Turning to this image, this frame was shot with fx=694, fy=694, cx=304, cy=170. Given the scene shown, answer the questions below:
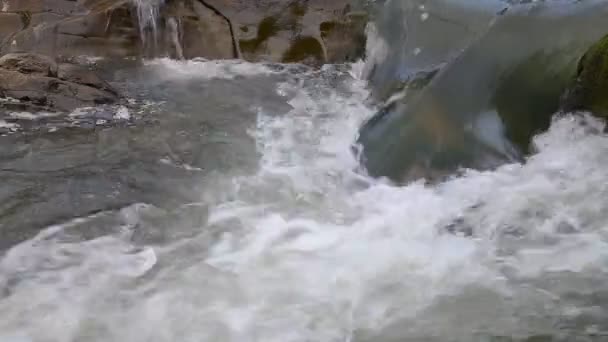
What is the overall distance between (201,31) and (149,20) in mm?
678

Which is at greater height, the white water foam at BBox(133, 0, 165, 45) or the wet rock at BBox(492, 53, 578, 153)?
the white water foam at BBox(133, 0, 165, 45)

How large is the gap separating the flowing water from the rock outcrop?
7.11 feet

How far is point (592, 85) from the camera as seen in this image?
534 cm

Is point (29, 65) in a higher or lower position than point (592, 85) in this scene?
higher

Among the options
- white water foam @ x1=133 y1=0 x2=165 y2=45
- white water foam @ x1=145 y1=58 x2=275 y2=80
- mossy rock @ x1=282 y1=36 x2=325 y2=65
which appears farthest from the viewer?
white water foam @ x1=133 y1=0 x2=165 y2=45

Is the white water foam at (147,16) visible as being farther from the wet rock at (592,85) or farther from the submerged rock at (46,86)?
the wet rock at (592,85)

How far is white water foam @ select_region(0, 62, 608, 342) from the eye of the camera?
12.6ft

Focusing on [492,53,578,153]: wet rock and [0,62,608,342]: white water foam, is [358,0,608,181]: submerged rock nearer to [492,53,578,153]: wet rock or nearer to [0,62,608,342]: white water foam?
[492,53,578,153]: wet rock

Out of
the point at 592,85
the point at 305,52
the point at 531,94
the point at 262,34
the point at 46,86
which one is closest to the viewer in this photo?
the point at 592,85

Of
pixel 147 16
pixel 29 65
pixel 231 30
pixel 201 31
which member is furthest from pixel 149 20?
pixel 29 65

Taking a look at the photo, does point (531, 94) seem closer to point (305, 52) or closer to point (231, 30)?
point (305, 52)

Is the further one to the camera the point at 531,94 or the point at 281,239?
the point at 531,94

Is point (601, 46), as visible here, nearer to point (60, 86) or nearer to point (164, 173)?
point (164, 173)

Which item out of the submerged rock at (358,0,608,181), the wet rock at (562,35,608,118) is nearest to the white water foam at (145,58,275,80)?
the submerged rock at (358,0,608,181)
